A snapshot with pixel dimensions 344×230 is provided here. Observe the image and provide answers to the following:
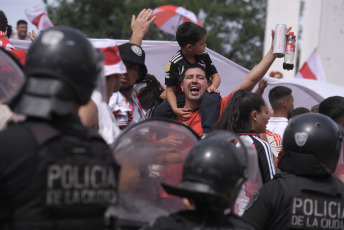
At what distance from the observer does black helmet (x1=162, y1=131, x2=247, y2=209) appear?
9.58 ft

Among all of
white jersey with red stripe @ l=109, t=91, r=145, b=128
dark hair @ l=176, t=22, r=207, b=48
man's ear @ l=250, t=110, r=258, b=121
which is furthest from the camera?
dark hair @ l=176, t=22, r=207, b=48

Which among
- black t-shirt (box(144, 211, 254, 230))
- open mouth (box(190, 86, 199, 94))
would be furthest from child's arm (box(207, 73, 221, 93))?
black t-shirt (box(144, 211, 254, 230))

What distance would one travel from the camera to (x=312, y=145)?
394cm

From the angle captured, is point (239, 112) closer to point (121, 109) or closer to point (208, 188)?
point (121, 109)

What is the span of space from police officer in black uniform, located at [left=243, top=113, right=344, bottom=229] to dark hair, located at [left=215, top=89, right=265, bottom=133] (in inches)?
46.8

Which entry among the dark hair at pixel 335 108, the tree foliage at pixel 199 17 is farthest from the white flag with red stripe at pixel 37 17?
the tree foliage at pixel 199 17

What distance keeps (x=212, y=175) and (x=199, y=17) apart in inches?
1590

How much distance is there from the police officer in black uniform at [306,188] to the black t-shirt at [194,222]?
887 millimetres

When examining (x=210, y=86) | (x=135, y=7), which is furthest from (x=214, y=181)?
(x=135, y=7)

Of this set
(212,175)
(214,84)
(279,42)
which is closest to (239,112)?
(214,84)

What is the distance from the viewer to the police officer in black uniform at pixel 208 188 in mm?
2926

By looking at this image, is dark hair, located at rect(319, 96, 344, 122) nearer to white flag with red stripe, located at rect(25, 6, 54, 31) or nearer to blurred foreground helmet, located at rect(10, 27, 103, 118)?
blurred foreground helmet, located at rect(10, 27, 103, 118)

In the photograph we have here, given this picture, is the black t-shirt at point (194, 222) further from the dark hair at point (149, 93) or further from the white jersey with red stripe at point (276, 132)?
the dark hair at point (149, 93)

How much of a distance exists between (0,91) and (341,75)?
17.7 meters
